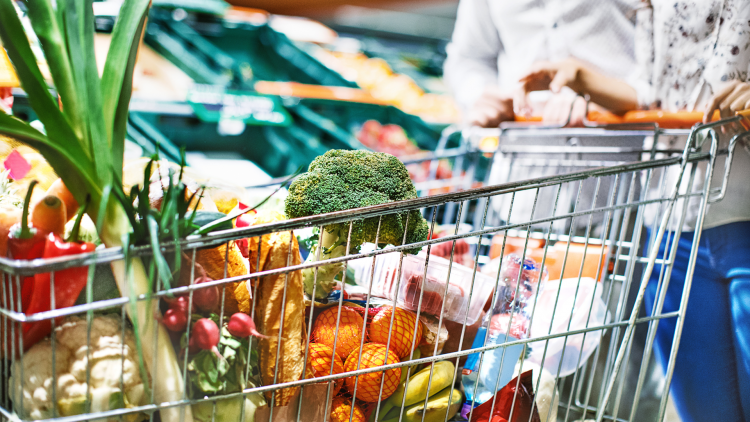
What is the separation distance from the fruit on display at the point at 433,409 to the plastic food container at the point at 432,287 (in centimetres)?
14

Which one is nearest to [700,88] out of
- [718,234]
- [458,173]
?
[718,234]

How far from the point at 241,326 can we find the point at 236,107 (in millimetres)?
1843

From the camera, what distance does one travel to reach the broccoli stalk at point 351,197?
2.96 ft

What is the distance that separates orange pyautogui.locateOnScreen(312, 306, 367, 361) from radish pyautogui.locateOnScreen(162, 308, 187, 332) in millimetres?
273

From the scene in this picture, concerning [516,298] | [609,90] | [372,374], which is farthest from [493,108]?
[372,374]

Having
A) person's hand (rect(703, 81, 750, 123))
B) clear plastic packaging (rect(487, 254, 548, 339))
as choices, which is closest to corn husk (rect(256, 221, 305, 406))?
clear plastic packaging (rect(487, 254, 548, 339))

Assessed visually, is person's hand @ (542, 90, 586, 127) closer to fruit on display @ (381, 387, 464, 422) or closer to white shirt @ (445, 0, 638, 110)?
white shirt @ (445, 0, 638, 110)

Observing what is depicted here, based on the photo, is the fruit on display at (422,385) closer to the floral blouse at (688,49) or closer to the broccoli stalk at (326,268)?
the broccoli stalk at (326,268)

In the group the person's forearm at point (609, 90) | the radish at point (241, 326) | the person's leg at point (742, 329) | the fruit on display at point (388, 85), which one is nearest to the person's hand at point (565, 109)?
the person's forearm at point (609, 90)

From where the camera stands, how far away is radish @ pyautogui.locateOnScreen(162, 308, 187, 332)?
2.45 ft

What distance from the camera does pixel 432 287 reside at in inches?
40.0

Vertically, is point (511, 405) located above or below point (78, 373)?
below

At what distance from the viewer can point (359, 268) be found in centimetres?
115

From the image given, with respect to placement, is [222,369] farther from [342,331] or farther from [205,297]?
[342,331]
